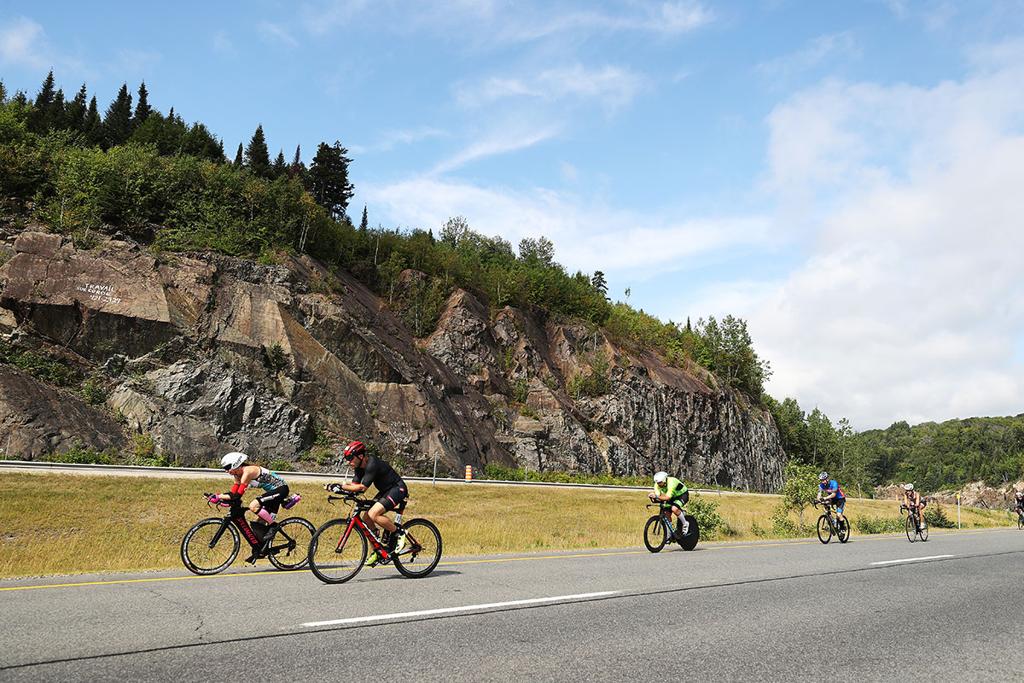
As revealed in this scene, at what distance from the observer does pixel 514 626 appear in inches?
261

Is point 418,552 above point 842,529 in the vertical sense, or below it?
above

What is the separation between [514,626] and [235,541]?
5.83 m

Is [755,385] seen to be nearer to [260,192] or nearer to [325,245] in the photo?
[325,245]

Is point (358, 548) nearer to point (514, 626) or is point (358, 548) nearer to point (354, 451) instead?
point (354, 451)

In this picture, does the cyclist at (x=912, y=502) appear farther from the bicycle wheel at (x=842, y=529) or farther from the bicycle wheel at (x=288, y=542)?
the bicycle wheel at (x=288, y=542)

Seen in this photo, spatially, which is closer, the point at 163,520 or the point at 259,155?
the point at 163,520

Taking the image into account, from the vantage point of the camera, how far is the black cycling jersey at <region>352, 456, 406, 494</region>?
9664 mm

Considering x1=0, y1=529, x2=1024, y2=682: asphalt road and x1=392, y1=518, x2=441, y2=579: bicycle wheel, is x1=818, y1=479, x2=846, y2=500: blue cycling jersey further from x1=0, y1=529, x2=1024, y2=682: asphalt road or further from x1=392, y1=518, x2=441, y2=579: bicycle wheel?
x1=392, y1=518, x2=441, y2=579: bicycle wheel

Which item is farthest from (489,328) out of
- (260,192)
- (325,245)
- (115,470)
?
(115,470)

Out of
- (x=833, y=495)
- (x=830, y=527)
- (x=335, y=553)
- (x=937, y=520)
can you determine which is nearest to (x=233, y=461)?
(x=335, y=553)

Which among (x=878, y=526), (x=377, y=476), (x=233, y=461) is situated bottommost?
(x=878, y=526)

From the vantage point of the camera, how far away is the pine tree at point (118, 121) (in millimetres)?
74562

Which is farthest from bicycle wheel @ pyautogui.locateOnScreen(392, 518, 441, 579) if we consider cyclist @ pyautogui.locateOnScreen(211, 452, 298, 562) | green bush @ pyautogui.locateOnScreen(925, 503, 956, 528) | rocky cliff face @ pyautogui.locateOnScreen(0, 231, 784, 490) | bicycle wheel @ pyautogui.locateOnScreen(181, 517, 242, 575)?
green bush @ pyautogui.locateOnScreen(925, 503, 956, 528)

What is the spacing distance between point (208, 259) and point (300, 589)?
3791 cm
